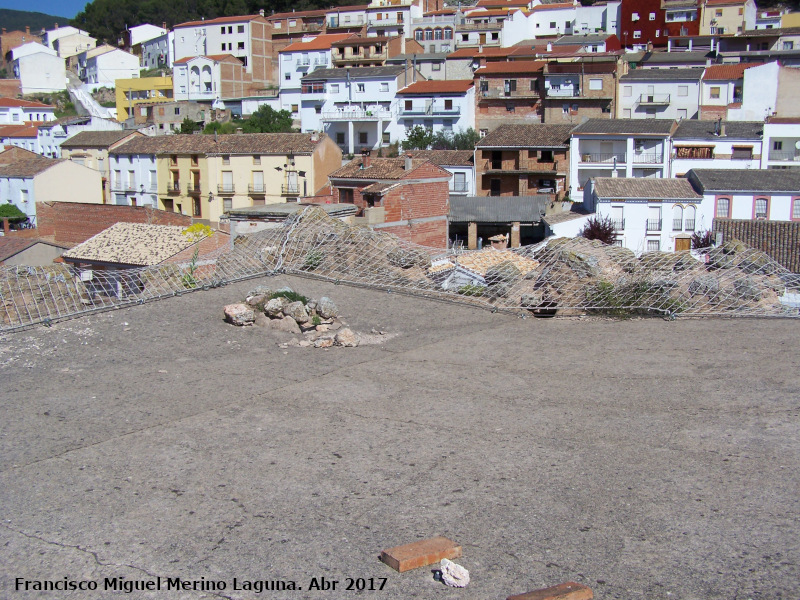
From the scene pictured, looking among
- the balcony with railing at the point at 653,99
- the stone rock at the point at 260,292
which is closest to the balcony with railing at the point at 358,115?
the balcony with railing at the point at 653,99

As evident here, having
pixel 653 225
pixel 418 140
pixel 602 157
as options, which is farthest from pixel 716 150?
pixel 418 140

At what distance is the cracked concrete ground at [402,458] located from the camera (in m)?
4.19

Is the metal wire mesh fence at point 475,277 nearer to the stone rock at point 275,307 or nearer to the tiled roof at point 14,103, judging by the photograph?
the stone rock at point 275,307

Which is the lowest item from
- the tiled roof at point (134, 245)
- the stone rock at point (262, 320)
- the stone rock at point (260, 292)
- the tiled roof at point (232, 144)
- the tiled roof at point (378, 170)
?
the tiled roof at point (134, 245)

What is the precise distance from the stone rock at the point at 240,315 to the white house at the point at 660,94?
1256 inches

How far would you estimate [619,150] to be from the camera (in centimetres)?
3153

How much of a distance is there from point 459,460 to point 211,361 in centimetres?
353

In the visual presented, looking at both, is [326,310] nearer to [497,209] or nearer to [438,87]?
[497,209]

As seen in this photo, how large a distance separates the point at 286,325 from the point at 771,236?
59.9ft

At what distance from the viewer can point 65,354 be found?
26.7ft

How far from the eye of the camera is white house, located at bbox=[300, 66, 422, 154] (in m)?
40.3

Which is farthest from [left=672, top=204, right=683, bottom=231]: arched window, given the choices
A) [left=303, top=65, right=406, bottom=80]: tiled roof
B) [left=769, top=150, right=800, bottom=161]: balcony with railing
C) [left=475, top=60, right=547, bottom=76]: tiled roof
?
[left=303, top=65, right=406, bottom=80]: tiled roof

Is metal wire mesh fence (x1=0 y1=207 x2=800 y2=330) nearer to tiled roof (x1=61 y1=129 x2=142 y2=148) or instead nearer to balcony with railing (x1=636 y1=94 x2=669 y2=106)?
tiled roof (x1=61 y1=129 x2=142 y2=148)

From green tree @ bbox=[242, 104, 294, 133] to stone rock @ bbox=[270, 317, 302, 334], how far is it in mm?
32622
